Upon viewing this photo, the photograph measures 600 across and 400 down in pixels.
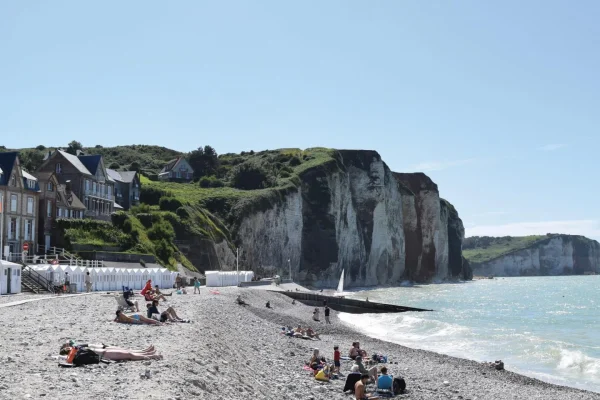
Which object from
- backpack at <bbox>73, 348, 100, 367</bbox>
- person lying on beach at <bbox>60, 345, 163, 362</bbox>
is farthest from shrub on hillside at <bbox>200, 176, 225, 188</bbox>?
backpack at <bbox>73, 348, 100, 367</bbox>

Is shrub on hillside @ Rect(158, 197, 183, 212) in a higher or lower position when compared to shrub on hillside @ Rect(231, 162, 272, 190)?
lower

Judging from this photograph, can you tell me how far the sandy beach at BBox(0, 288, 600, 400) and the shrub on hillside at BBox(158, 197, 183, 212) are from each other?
56.8 metres

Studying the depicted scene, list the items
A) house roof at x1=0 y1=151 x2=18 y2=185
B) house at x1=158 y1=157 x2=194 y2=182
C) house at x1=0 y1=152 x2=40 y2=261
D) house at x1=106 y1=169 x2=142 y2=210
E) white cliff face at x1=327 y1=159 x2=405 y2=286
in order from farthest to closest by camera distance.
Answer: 1. house at x1=158 y1=157 x2=194 y2=182
2. white cliff face at x1=327 y1=159 x2=405 y2=286
3. house at x1=106 y1=169 x2=142 y2=210
4. house roof at x1=0 y1=151 x2=18 y2=185
5. house at x1=0 y1=152 x2=40 y2=261

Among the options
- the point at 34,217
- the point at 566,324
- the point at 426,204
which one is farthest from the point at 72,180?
the point at 426,204

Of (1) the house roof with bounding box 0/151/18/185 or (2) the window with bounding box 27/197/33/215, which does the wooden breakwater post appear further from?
(1) the house roof with bounding box 0/151/18/185

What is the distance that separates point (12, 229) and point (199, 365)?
44.2 metres

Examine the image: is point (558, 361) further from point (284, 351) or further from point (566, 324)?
point (566, 324)

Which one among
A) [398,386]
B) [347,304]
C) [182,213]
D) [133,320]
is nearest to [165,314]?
[133,320]

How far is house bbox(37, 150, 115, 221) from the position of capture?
76312 millimetres

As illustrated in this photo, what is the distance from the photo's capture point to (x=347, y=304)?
72.6 metres

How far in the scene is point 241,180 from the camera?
136m

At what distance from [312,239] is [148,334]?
104 meters

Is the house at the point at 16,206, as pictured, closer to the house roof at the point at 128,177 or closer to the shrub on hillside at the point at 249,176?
the house roof at the point at 128,177

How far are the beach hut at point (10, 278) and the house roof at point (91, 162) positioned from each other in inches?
1576
